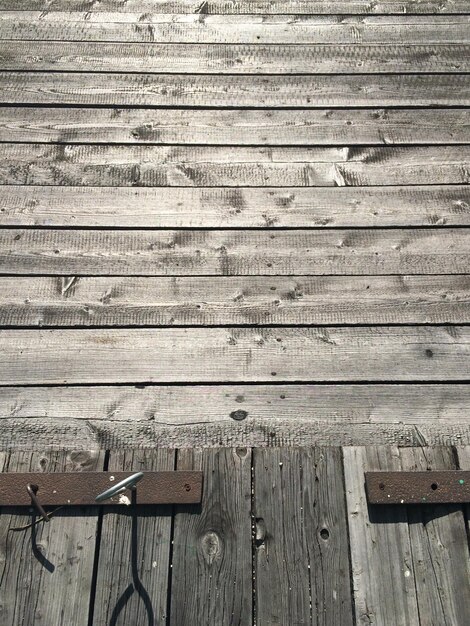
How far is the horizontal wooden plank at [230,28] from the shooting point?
10.2 feet

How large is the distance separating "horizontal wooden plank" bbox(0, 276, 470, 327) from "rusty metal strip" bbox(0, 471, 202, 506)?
23.7 inches

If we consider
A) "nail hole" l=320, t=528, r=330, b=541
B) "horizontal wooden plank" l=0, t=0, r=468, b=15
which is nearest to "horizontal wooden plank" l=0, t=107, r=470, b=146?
"horizontal wooden plank" l=0, t=0, r=468, b=15

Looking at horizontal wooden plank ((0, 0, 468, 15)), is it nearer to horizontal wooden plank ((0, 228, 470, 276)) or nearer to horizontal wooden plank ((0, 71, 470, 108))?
horizontal wooden plank ((0, 71, 470, 108))

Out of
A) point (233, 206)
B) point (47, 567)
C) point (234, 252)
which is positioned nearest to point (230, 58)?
point (233, 206)

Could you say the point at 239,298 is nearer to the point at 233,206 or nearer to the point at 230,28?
the point at 233,206

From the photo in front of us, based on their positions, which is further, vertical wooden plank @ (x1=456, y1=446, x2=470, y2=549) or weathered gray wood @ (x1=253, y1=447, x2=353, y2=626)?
vertical wooden plank @ (x1=456, y1=446, x2=470, y2=549)

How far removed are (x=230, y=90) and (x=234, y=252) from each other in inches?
39.5

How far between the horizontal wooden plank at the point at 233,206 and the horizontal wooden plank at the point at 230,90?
1.84 ft

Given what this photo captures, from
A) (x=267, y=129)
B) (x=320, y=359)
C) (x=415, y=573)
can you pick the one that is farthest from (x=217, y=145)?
(x=415, y=573)

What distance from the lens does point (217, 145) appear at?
271 centimetres

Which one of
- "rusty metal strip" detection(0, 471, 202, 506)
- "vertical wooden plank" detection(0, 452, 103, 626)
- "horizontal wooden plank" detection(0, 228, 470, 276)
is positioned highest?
"horizontal wooden plank" detection(0, 228, 470, 276)

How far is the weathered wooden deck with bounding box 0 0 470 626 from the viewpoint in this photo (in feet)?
5.79

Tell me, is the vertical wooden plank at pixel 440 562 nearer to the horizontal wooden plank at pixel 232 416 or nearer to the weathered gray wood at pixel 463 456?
the weathered gray wood at pixel 463 456

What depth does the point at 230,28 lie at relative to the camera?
10.3 ft
